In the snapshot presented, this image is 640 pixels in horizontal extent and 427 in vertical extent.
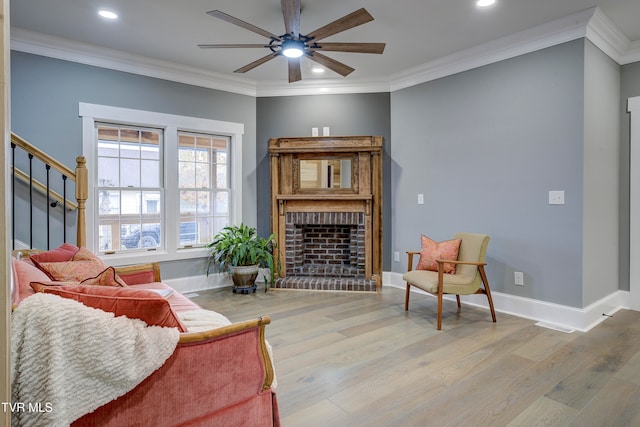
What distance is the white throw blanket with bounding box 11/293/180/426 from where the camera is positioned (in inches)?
42.4

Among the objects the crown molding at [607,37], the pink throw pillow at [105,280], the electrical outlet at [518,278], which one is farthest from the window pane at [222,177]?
the crown molding at [607,37]

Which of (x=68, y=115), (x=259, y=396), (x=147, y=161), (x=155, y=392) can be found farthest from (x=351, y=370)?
(x=68, y=115)

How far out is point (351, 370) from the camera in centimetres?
240

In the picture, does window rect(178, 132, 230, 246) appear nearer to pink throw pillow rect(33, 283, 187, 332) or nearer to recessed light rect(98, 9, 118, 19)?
recessed light rect(98, 9, 118, 19)

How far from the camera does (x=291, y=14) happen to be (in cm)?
247

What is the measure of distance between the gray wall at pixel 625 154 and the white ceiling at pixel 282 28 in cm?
17

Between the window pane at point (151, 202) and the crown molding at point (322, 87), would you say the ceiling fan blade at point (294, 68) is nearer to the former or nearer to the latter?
the crown molding at point (322, 87)

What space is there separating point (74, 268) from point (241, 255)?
204 centimetres

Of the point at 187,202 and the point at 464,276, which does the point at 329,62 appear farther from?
the point at 187,202

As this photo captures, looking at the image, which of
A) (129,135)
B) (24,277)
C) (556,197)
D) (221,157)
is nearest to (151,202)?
(129,135)

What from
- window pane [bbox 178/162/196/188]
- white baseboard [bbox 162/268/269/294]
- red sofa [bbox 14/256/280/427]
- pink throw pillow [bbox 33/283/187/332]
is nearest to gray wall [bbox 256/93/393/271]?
white baseboard [bbox 162/268/269/294]

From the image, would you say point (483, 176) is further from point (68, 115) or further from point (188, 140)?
point (68, 115)

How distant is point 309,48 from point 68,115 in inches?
102

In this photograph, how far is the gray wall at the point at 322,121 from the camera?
479cm
